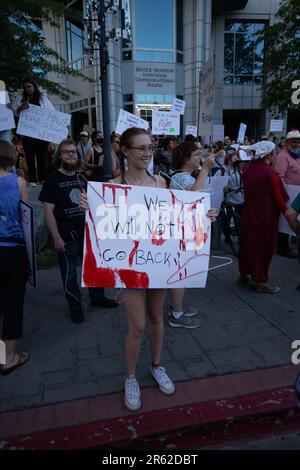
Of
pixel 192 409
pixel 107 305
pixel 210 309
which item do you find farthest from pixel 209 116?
pixel 192 409

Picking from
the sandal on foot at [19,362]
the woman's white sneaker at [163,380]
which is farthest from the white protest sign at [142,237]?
the sandal on foot at [19,362]

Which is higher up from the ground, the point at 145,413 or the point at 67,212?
the point at 67,212

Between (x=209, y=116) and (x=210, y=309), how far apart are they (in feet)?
7.62

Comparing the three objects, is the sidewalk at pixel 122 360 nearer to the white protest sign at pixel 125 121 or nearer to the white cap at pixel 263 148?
the white cap at pixel 263 148

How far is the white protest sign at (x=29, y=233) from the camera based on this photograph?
2809 millimetres

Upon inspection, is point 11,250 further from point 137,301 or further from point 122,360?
point 122,360

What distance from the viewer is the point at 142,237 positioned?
2.46 metres

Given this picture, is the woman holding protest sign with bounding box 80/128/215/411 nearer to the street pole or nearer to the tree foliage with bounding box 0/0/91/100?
the tree foliage with bounding box 0/0/91/100

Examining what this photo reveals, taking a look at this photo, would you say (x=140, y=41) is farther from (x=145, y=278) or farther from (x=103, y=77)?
(x=145, y=278)

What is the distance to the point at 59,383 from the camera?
2.88 meters

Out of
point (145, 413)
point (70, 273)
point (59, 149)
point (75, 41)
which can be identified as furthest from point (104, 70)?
point (75, 41)

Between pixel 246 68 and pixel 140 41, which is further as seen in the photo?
pixel 246 68

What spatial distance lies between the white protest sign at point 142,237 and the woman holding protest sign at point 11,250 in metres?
0.85

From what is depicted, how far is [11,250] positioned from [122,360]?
138 cm
